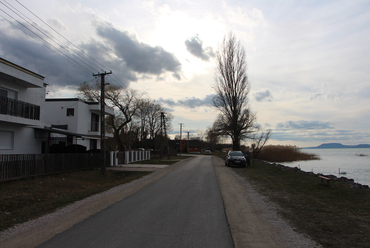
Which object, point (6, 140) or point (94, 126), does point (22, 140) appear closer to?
point (6, 140)

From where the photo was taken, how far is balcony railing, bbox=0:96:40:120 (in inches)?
652

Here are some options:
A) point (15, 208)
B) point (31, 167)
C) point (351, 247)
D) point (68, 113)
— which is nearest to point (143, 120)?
point (68, 113)

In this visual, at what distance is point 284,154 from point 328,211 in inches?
1317

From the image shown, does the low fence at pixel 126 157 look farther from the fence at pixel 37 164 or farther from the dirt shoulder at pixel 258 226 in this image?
the dirt shoulder at pixel 258 226

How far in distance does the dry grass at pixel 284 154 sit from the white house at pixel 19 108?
32.2m

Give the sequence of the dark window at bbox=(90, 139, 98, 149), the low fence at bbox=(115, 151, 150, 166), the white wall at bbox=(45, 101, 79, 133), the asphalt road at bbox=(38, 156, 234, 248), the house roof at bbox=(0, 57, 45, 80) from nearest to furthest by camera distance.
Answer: the asphalt road at bbox=(38, 156, 234, 248), the house roof at bbox=(0, 57, 45, 80), the low fence at bbox=(115, 151, 150, 166), the white wall at bbox=(45, 101, 79, 133), the dark window at bbox=(90, 139, 98, 149)

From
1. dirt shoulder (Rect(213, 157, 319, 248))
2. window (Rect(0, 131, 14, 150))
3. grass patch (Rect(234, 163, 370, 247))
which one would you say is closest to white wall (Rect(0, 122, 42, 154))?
window (Rect(0, 131, 14, 150))

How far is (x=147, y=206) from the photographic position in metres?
7.77

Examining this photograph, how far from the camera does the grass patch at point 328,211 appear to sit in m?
5.02

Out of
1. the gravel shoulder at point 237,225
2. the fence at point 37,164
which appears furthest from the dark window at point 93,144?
the gravel shoulder at point 237,225

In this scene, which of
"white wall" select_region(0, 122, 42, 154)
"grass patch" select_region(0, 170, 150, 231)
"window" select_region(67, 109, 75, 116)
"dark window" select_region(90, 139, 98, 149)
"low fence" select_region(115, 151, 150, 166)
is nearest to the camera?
"grass patch" select_region(0, 170, 150, 231)

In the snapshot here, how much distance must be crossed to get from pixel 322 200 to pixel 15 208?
408 inches

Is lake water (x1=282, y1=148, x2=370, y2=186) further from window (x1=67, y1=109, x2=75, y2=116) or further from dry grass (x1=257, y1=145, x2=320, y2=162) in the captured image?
window (x1=67, y1=109, x2=75, y2=116)

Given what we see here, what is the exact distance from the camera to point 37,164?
566 inches
